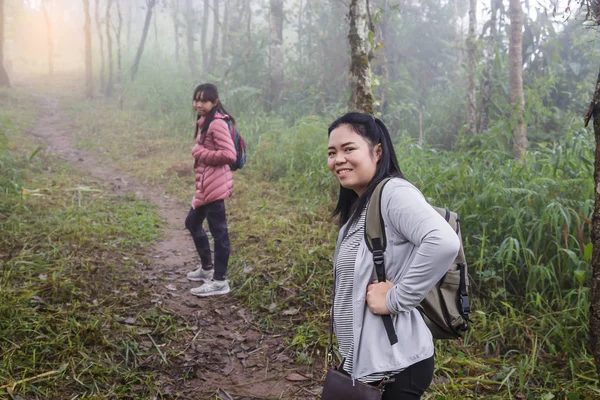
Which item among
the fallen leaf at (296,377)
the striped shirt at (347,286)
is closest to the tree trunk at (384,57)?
the fallen leaf at (296,377)

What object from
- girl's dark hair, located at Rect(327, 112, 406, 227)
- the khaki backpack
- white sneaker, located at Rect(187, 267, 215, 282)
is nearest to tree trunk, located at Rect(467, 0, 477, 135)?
white sneaker, located at Rect(187, 267, 215, 282)

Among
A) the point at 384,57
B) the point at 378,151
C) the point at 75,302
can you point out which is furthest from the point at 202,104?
the point at 384,57

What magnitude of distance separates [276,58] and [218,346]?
10.8 m

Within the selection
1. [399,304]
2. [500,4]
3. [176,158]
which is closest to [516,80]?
[500,4]

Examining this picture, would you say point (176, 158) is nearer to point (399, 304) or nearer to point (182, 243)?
point (182, 243)

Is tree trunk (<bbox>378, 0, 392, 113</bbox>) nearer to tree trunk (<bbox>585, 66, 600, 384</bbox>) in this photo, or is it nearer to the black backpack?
the black backpack

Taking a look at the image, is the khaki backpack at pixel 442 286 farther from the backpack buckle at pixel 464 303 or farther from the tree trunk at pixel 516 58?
the tree trunk at pixel 516 58

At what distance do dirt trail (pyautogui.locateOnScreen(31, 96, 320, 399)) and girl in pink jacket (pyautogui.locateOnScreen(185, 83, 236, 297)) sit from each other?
29 centimetres

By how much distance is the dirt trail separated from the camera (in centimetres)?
341

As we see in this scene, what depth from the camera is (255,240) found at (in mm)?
5895

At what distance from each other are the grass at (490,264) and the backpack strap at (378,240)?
1.74m

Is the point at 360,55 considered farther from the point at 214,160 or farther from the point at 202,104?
the point at 214,160

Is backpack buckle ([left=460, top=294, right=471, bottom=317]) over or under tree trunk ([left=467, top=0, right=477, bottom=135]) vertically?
under

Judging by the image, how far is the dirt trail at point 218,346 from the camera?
3.41 meters
